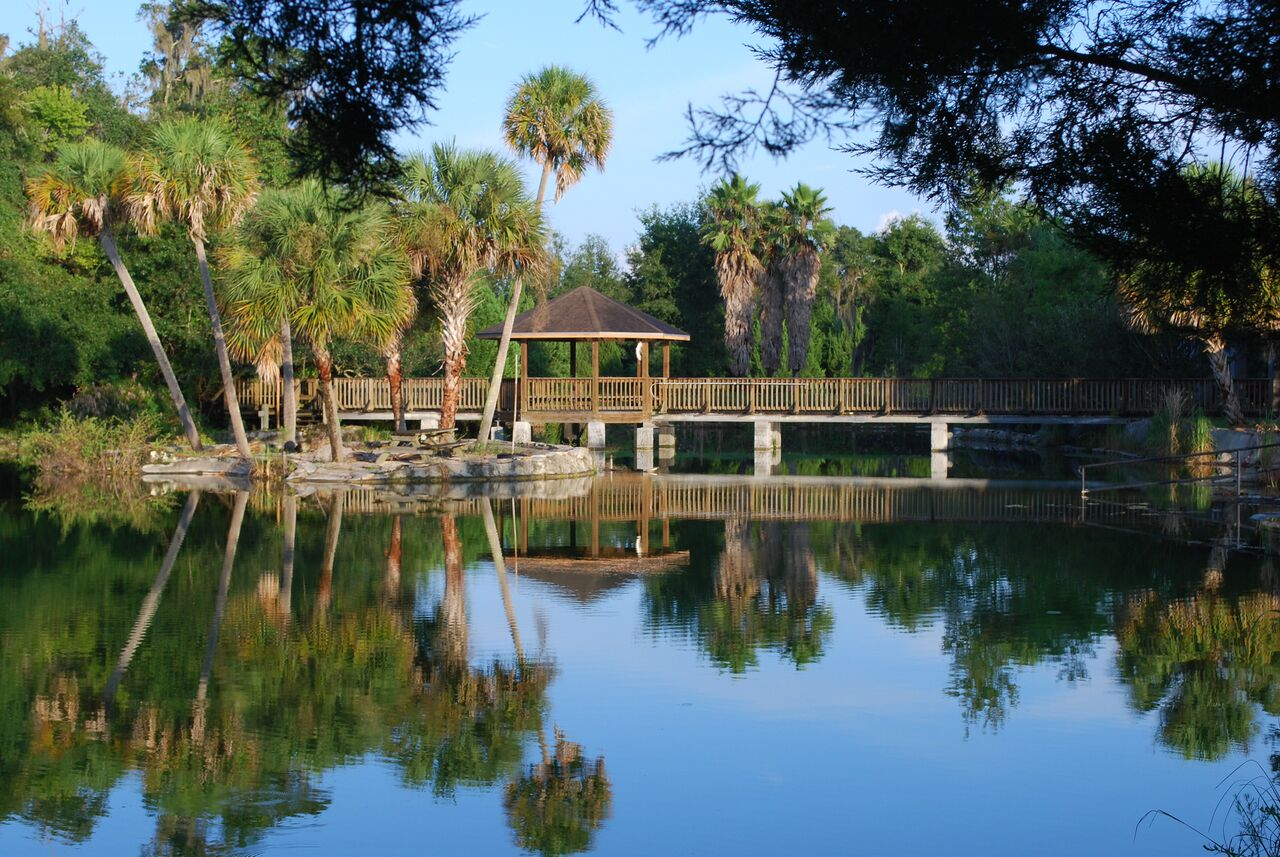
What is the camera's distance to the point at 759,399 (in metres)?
36.6

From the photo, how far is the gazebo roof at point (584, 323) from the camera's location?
1316 inches

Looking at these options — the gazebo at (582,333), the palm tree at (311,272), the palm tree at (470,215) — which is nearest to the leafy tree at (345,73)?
the palm tree at (311,272)

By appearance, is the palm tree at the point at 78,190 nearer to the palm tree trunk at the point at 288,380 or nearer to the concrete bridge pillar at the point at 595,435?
the palm tree trunk at the point at 288,380

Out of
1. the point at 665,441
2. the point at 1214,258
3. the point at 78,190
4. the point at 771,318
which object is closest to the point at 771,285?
the point at 771,318

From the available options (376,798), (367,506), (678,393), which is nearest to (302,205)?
(367,506)

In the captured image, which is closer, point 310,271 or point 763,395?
point 310,271

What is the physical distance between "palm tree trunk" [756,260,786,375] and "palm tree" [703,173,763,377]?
3.47ft

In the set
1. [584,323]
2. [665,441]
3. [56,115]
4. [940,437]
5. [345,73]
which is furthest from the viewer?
[56,115]

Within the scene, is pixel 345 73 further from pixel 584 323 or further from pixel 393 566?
pixel 584 323

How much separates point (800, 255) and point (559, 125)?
1507 centimetres

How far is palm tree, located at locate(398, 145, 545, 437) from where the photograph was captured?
2820 cm

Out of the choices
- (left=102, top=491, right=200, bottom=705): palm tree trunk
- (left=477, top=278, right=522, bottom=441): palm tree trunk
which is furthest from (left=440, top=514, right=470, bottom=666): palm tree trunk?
(left=477, top=278, right=522, bottom=441): palm tree trunk

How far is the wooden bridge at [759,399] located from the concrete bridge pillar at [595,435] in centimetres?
36

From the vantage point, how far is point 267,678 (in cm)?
983
